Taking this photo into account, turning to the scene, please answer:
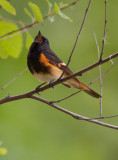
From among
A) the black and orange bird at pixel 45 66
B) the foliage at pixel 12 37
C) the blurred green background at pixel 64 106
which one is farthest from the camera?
the blurred green background at pixel 64 106

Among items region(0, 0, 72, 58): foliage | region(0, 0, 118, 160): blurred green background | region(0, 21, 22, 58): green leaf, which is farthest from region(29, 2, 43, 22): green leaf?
region(0, 0, 118, 160): blurred green background

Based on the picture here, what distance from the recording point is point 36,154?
5.49 m

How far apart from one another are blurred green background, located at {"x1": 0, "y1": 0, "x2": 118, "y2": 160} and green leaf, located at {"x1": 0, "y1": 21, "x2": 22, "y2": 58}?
87.9 inches

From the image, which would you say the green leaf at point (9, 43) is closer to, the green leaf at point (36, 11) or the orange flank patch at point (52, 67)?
the green leaf at point (36, 11)

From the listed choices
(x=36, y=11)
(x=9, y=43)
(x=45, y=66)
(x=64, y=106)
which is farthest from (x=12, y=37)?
(x=64, y=106)

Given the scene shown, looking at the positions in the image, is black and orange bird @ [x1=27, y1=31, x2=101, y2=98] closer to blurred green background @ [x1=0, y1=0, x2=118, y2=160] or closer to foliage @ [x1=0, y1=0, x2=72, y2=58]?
foliage @ [x1=0, y1=0, x2=72, y2=58]

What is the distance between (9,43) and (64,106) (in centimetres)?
361

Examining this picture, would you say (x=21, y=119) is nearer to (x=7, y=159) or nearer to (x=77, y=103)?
(x=7, y=159)

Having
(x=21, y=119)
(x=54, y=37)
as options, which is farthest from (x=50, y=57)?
(x=54, y=37)

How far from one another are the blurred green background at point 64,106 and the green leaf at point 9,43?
223 centimetres

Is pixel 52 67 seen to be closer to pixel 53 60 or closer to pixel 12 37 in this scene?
pixel 53 60

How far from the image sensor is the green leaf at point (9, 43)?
2.80 meters

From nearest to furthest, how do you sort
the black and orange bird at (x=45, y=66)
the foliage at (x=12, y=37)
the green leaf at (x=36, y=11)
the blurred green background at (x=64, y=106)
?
1. the green leaf at (x=36, y=11)
2. the foliage at (x=12, y=37)
3. the black and orange bird at (x=45, y=66)
4. the blurred green background at (x=64, y=106)

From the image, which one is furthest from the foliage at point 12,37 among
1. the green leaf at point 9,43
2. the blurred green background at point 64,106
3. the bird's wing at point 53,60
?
the blurred green background at point 64,106
